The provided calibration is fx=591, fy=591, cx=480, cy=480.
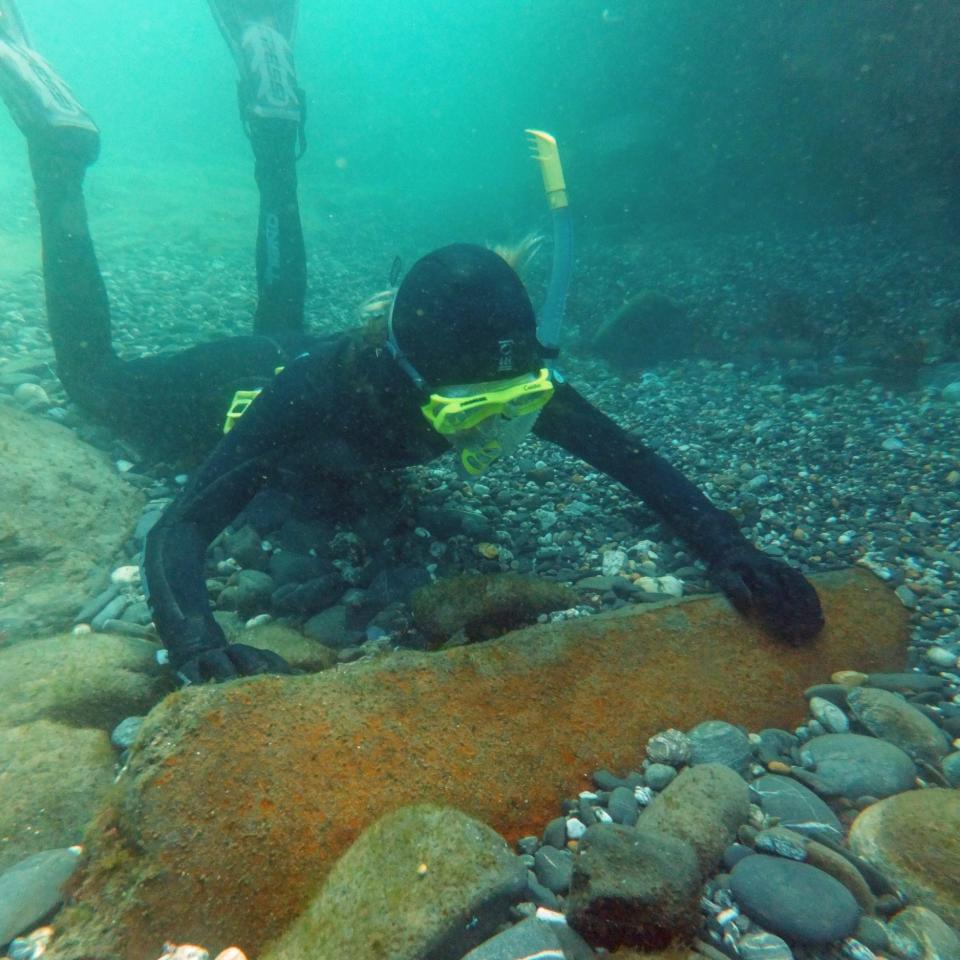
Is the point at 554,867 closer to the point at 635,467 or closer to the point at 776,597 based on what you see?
the point at 776,597

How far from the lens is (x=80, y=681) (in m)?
2.63

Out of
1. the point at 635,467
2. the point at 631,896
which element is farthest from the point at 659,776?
the point at 635,467

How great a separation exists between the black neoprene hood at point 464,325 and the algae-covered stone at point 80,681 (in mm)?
1988

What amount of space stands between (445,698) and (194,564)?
1596 millimetres

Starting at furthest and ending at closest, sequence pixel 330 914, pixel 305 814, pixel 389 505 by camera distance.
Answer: pixel 389 505 < pixel 305 814 < pixel 330 914

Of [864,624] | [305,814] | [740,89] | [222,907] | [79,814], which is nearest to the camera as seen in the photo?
[222,907]

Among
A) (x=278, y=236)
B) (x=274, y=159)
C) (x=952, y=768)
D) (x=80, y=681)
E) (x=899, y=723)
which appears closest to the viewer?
(x=952, y=768)

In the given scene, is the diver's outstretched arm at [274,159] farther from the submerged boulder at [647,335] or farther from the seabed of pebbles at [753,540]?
the submerged boulder at [647,335]

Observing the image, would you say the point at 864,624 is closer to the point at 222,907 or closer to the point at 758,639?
the point at 758,639

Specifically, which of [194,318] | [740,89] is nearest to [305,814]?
[194,318]

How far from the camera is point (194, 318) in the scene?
29.7 feet

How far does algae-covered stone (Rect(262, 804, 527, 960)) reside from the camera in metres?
1.42

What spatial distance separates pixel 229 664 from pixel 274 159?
22.9ft

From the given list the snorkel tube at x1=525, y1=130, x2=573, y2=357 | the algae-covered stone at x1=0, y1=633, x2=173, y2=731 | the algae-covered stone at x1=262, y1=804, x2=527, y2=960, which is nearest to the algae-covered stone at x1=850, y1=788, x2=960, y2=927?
the algae-covered stone at x1=262, y1=804, x2=527, y2=960
